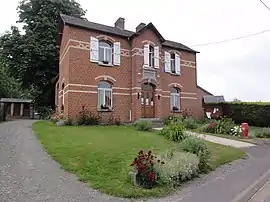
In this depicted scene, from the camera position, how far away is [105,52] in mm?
21938

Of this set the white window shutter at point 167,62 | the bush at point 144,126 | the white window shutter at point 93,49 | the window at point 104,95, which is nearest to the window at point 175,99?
the white window shutter at point 167,62

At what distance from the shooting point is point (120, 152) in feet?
32.8

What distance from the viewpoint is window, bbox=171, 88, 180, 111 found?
25427 mm

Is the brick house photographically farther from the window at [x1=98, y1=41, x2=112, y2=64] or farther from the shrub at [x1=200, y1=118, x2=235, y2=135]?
the shrub at [x1=200, y1=118, x2=235, y2=135]

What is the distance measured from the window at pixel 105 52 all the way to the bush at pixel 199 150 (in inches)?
534

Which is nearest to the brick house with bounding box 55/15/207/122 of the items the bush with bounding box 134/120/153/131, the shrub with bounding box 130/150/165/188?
the bush with bounding box 134/120/153/131

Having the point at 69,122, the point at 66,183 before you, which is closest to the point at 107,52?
the point at 69,122

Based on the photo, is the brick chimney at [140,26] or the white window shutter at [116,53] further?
the brick chimney at [140,26]

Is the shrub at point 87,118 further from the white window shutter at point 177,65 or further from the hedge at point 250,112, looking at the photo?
the hedge at point 250,112

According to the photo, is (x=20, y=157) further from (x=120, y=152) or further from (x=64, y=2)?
(x=64, y=2)

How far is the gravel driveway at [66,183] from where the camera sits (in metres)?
5.82

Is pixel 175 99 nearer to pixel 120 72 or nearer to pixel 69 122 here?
pixel 120 72

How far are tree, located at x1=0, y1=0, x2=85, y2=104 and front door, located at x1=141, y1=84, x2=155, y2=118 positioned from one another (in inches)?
542

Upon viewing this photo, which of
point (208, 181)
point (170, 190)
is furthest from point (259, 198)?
point (170, 190)
